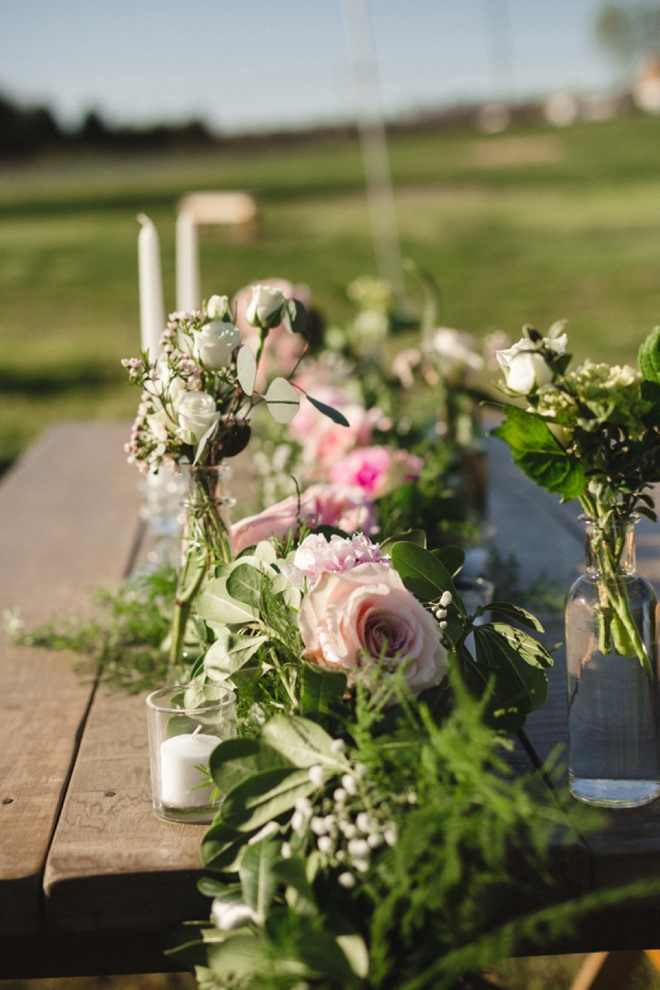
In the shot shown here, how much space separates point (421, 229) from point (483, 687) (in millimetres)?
12242

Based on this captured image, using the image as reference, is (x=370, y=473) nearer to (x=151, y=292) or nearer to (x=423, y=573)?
(x=151, y=292)

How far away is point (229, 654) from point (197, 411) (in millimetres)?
223

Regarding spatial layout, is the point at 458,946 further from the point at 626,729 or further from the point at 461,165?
the point at 461,165

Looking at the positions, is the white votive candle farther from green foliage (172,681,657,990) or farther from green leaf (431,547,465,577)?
green leaf (431,547,465,577)

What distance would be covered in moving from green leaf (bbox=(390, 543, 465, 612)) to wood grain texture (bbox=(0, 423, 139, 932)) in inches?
14.5

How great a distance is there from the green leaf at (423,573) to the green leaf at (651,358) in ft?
0.73

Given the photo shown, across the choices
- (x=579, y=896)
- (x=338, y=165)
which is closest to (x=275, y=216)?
(x=338, y=165)

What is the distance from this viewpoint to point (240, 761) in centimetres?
69

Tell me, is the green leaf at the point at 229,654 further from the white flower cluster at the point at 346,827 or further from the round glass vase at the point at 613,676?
the round glass vase at the point at 613,676

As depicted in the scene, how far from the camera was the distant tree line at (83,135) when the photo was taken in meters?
17.0

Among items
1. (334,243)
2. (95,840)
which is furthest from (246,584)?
(334,243)

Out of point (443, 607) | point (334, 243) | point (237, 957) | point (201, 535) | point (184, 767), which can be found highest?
point (334, 243)

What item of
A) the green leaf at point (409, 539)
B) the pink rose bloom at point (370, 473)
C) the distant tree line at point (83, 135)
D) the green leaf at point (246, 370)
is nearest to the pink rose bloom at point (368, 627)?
the green leaf at point (409, 539)

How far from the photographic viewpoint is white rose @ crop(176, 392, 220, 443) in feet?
2.85
